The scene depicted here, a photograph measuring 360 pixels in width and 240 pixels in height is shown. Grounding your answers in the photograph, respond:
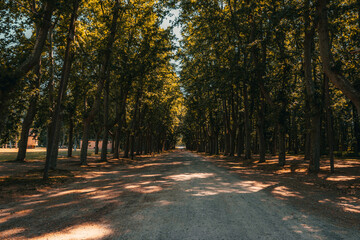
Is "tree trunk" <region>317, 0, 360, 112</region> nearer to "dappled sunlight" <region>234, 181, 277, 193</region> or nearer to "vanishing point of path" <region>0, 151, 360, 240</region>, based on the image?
"dappled sunlight" <region>234, 181, 277, 193</region>

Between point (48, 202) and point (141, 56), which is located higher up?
point (141, 56)

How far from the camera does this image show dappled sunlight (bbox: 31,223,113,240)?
402 centimetres

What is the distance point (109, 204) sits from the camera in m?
6.39

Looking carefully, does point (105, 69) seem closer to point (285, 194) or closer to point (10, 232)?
point (10, 232)

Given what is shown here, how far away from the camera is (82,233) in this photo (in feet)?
13.8

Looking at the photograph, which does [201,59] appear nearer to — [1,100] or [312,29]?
[312,29]

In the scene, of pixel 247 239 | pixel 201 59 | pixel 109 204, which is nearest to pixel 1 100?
pixel 109 204

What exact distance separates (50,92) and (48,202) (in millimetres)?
8871

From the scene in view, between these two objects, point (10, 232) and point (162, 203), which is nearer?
point (10, 232)

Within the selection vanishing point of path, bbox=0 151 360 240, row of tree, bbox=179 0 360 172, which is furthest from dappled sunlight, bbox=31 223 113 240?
row of tree, bbox=179 0 360 172

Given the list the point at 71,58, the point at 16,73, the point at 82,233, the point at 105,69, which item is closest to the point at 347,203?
the point at 82,233

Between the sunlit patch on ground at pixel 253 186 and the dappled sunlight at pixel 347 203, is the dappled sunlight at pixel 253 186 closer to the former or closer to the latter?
the sunlit patch on ground at pixel 253 186

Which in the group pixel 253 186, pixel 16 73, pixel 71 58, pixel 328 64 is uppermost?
pixel 71 58

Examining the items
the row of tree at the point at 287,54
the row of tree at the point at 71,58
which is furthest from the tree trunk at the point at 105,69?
the row of tree at the point at 287,54
